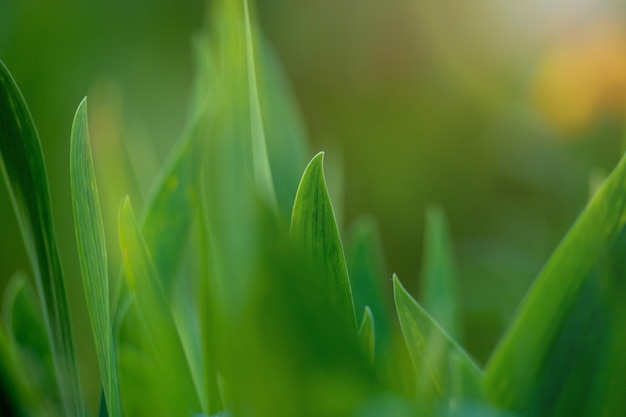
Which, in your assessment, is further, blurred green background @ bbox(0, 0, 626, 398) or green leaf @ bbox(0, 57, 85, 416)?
blurred green background @ bbox(0, 0, 626, 398)

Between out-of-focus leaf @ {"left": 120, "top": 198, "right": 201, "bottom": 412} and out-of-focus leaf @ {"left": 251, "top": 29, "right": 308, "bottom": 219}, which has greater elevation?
out-of-focus leaf @ {"left": 251, "top": 29, "right": 308, "bottom": 219}

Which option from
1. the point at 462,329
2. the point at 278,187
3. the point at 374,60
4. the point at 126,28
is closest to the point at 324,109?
the point at 374,60

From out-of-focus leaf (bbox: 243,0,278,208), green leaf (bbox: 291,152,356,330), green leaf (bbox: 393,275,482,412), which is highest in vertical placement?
out-of-focus leaf (bbox: 243,0,278,208)

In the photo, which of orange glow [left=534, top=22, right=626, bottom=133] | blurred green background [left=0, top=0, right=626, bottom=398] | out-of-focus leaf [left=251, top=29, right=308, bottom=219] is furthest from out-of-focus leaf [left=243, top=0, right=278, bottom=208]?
orange glow [left=534, top=22, right=626, bottom=133]

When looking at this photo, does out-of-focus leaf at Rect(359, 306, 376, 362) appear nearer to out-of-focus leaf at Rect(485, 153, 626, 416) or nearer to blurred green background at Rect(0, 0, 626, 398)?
out-of-focus leaf at Rect(485, 153, 626, 416)

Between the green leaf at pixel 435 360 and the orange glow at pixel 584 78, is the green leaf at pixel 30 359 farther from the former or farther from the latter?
the orange glow at pixel 584 78

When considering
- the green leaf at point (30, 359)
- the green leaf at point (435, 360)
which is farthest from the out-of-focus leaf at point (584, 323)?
the green leaf at point (30, 359)
